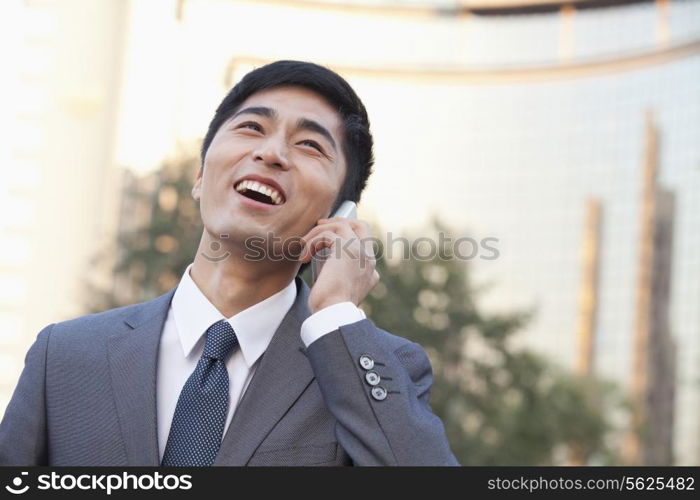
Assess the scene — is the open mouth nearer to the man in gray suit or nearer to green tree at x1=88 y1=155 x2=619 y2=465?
the man in gray suit

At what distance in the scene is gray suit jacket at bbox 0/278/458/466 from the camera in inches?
87.0

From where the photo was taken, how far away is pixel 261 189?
2.58 meters

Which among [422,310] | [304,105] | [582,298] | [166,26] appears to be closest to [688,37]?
[582,298]

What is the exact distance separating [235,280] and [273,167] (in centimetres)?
31

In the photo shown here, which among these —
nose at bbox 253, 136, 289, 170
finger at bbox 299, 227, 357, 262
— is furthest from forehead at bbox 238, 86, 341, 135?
finger at bbox 299, 227, 357, 262

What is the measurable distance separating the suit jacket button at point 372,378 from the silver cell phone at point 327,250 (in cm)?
34

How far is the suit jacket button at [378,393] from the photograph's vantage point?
87.8 inches

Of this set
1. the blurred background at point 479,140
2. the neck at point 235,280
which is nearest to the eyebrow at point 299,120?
the neck at point 235,280

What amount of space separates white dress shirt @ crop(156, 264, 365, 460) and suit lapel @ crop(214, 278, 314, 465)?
41 millimetres

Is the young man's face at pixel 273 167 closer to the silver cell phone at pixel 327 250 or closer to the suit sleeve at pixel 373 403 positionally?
the silver cell phone at pixel 327 250

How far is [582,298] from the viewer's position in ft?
203

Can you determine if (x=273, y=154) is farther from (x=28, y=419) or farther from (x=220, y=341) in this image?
(x=28, y=419)
